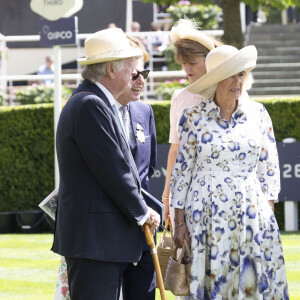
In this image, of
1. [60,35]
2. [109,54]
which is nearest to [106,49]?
[109,54]

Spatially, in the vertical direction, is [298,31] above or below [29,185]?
above

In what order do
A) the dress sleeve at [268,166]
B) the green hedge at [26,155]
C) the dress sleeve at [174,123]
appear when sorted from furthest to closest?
the green hedge at [26,155]
the dress sleeve at [174,123]
the dress sleeve at [268,166]

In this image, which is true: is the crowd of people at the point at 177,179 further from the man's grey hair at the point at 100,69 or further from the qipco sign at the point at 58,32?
the qipco sign at the point at 58,32

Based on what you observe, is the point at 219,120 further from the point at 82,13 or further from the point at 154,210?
the point at 82,13

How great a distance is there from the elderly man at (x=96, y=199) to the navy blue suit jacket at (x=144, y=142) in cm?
60

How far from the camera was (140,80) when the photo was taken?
5.25 m

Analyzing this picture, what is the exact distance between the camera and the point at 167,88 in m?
17.6

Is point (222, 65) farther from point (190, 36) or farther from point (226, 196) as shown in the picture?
point (226, 196)

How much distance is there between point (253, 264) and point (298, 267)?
3.96 metres

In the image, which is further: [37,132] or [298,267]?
[37,132]

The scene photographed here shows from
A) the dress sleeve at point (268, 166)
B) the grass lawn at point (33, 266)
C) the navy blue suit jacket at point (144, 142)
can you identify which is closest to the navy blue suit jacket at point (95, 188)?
the navy blue suit jacket at point (144, 142)

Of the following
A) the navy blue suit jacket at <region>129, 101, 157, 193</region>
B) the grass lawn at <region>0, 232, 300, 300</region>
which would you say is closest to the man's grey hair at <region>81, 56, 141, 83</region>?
the navy blue suit jacket at <region>129, 101, 157, 193</region>

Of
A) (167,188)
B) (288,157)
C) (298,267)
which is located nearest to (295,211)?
(288,157)

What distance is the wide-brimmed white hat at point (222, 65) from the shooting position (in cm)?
552
